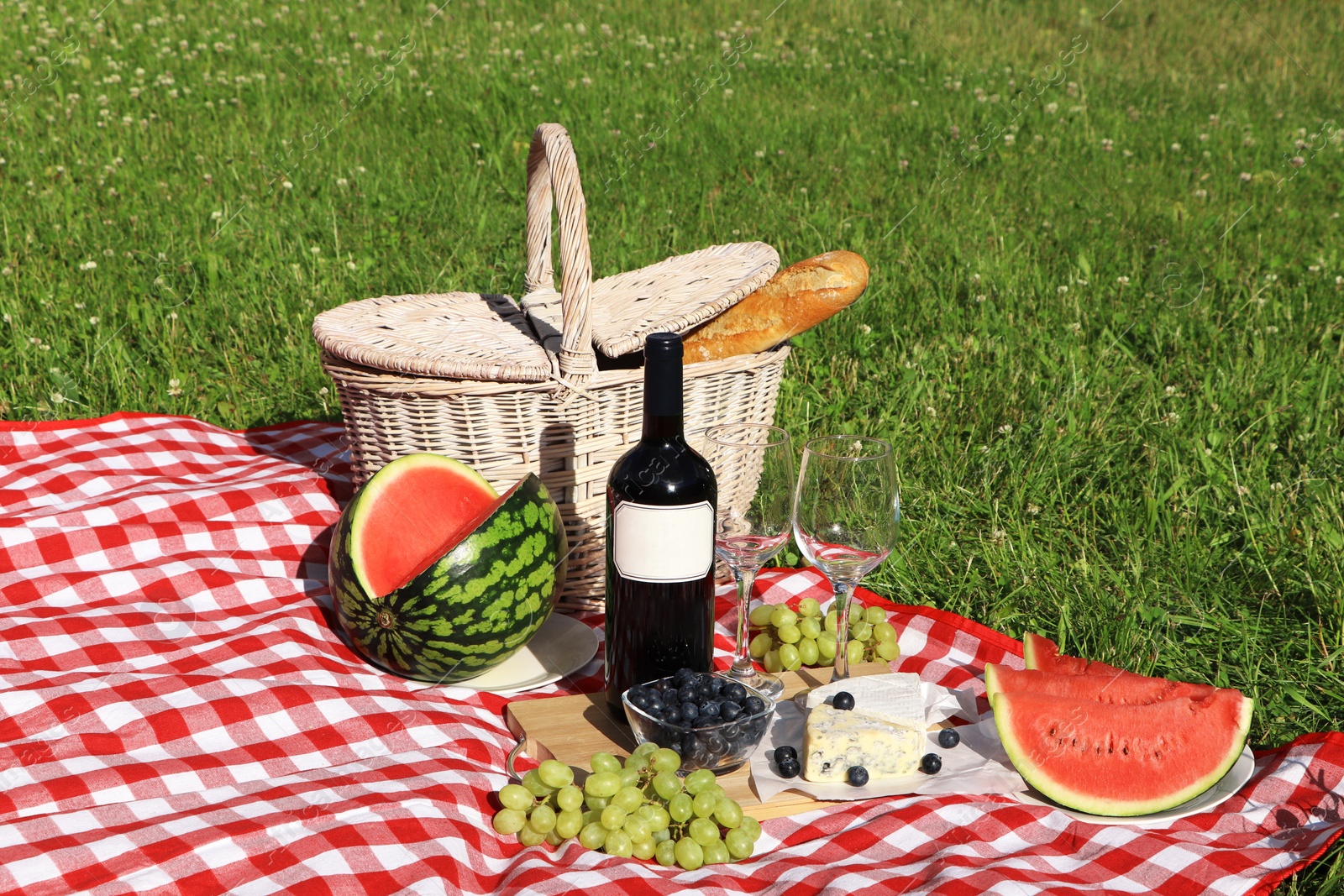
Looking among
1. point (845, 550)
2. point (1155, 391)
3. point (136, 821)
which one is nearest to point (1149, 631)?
point (845, 550)

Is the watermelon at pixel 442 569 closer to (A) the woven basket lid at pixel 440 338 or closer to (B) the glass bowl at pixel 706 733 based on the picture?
(A) the woven basket lid at pixel 440 338

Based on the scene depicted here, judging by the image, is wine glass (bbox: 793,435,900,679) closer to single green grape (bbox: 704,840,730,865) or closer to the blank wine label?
the blank wine label

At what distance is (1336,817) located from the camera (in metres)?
2.13

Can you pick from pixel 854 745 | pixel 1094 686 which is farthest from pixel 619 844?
pixel 1094 686

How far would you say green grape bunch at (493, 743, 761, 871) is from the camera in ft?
6.57

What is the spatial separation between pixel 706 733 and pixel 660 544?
0.37m

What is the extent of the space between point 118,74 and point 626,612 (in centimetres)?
615

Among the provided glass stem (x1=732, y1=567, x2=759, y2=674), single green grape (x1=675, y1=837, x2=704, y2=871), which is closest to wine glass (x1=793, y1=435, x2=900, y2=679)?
glass stem (x1=732, y1=567, x2=759, y2=674)

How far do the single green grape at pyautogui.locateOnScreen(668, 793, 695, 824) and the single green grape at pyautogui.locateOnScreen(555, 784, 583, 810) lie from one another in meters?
0.17

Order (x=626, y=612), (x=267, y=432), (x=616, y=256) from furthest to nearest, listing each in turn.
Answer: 1. (x=616, y=256)
2. (x=267, y=432)
3. (x=626, y=612)

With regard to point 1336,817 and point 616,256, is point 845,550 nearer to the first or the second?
point 1336,817

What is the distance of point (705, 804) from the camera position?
6.52 ft

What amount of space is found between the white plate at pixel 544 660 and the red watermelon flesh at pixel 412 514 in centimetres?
31

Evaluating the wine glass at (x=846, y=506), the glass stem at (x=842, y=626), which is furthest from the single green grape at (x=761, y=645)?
the wine glass at (x=846, y=506)
